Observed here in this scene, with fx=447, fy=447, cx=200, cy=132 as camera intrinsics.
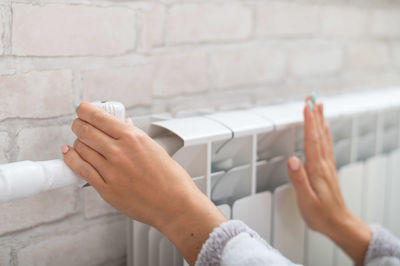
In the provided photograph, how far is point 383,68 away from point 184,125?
34.6 inches

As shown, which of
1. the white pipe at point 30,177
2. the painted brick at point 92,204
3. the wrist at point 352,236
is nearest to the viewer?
the white pipe at point 30,177

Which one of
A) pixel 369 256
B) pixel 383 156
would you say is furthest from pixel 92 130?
pixel 383 156

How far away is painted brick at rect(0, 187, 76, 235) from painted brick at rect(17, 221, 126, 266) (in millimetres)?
39

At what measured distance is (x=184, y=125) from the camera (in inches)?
28.7

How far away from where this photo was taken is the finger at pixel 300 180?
2.78ft

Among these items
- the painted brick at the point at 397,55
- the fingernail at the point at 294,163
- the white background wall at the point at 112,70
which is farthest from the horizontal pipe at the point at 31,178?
the painted brick at the point at 397,55

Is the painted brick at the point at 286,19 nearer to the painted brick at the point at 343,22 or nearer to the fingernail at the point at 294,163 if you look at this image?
the painted brick at the point at 343,22

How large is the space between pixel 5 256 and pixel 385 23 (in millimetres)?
1179

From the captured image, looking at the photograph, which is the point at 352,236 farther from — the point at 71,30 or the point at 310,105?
the point at 71,30

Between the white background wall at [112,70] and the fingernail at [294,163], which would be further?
the fingernail at [294,163]

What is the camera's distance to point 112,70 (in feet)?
2.48

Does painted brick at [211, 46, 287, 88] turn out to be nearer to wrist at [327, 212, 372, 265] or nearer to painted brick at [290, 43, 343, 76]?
painted brick at [290, 43, 343, 76]

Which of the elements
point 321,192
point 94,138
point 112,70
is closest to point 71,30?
point 112,70

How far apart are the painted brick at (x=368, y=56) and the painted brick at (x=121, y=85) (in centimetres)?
68
